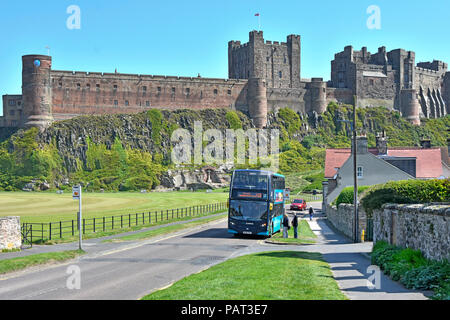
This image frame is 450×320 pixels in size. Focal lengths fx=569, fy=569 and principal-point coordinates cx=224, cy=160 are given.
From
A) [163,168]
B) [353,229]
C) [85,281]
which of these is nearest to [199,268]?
[85,281]

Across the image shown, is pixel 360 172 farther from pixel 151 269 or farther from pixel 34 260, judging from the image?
pixel 34 260

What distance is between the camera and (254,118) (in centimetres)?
11638

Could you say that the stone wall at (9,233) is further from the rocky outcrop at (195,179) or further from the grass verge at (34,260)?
the rocky outcrop at (195,179)

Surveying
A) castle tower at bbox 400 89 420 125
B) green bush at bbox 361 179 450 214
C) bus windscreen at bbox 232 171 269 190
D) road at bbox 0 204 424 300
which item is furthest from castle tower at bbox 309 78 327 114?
green bush at bbox 361 179 450 214

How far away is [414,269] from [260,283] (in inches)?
171

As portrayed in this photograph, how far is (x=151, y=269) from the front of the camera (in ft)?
62.7

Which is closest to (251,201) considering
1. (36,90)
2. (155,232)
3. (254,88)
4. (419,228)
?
(155,232)

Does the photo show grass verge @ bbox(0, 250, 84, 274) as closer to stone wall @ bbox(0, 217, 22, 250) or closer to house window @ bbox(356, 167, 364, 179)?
stone wall @ bbox(0, 217, 22, 250)

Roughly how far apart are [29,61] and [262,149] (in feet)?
152

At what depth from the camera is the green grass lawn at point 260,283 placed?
40.2 ft

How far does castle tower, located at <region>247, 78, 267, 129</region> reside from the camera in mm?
116000

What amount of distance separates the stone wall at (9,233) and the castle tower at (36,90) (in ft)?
251

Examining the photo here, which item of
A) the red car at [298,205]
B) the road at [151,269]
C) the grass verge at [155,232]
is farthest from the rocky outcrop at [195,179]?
the road at [151,269]
